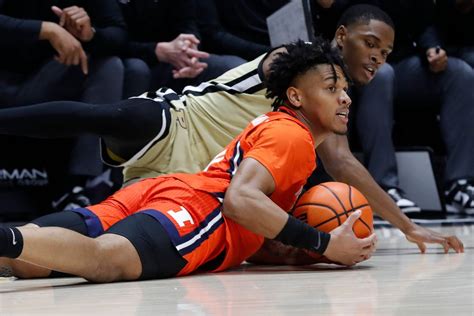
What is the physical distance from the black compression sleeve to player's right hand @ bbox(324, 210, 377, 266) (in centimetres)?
3

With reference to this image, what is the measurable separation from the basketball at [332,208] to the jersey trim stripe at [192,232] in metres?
0.34

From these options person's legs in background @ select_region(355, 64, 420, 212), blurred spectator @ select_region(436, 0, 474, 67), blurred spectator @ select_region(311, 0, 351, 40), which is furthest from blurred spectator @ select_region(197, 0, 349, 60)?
blurred spectator @ select_region(436, 0, 474, 67)

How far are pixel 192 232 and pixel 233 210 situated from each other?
136mm

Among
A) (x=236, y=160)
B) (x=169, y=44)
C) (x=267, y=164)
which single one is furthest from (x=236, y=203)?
(x=169, y=44)

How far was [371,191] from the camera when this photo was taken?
337cm

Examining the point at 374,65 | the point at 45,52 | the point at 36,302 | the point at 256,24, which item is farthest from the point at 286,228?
the point at 256,24

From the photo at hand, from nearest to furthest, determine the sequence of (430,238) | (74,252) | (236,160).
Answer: (74,252) → (236,160) → (430,238)

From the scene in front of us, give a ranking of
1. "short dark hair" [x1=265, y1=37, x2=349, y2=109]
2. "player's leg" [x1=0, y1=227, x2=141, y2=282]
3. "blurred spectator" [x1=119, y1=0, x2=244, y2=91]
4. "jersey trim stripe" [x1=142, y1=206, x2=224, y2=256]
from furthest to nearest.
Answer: "blurred spectator" [x1=119, y1=0, x2=244, y2=91] < "short dark hair" [x1=265, y1=37, x2=349, y2=109] < "jersey trim stripe" [x1=142, y1=206, x2=224, y2=256] < "player's leg" [x1=0, y1=227, x2=141, y2=282]

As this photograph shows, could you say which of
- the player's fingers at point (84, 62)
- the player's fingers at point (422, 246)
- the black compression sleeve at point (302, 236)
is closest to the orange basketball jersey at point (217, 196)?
the black compression sleeve at point (302, 236)

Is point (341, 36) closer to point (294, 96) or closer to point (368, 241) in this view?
A: point (294, 96)

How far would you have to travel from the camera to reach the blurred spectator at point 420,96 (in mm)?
5285

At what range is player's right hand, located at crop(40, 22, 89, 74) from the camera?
448 centimetres

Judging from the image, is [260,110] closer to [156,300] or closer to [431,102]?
[156,300]

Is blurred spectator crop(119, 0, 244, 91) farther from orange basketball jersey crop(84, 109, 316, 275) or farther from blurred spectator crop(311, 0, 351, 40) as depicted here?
orange basketball jersey crop(84, 109, 316, 275)
